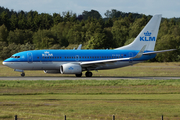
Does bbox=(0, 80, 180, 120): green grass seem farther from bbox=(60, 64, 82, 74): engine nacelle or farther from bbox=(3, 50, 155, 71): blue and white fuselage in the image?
bbox=(3, 50, 155, 71): blue and white fuselage

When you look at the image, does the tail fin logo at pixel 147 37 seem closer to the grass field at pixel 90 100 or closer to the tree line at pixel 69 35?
the grass field at pixel 90 100

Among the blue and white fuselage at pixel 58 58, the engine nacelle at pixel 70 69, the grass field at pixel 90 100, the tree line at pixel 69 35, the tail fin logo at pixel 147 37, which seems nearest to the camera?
the grass field at pixel 90 100

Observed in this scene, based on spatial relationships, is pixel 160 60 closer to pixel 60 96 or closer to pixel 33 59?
pixel 33 59

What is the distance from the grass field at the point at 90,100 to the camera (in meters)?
19.6

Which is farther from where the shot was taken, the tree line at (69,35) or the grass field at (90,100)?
the tree line at (69,35)

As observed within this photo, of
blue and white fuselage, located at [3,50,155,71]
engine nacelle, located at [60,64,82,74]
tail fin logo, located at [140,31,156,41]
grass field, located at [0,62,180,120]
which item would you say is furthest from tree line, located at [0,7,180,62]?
grass field, located at [0,62,180,120]

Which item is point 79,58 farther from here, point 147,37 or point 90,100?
point 90,100

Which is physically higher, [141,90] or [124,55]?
[124,55]

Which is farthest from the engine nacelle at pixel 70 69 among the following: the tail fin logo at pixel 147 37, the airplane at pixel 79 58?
the tail fin logo at pixel 147 37

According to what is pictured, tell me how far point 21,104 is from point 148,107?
30.7 ft

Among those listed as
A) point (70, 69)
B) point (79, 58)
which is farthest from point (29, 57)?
point (79, 58)

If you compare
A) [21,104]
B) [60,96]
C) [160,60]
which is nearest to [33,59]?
[60,96]

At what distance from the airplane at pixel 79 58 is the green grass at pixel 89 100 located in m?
9.23

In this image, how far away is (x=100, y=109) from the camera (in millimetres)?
21609
